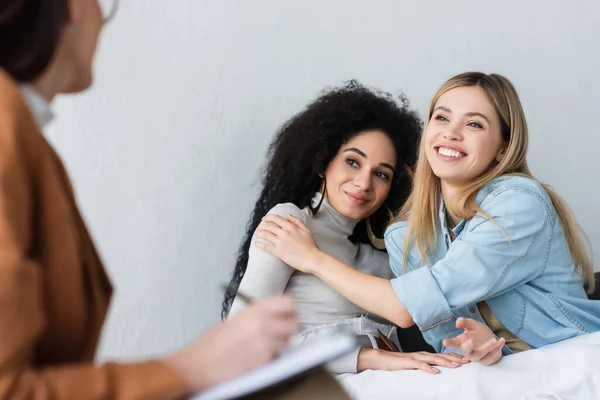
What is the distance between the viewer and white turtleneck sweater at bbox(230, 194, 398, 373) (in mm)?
1483

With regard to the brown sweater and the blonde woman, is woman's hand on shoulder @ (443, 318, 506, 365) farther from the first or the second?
the brown sweater

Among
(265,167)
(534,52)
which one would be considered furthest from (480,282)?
(534,52)

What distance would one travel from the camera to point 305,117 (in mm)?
1717

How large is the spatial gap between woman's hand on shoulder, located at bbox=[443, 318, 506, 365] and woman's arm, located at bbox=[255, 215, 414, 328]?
15 centimetres

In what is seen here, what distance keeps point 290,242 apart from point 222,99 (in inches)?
18.1

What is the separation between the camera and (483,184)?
1456 mm

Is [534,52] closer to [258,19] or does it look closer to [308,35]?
[308,35]

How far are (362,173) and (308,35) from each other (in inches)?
17.6

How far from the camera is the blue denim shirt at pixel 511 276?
1.33 m

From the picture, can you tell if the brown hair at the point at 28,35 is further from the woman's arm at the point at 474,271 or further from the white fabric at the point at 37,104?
the woman's arm at the point at 474,271

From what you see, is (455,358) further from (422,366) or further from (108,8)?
(108,8)

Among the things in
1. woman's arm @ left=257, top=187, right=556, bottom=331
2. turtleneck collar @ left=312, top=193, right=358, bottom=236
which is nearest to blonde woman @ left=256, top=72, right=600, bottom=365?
woman's arm @ left=257, top=187, right=556, bottom=331

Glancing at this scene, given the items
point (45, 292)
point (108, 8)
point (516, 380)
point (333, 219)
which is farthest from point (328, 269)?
point (45, 292)

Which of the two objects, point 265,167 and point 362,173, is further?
point 265,167
